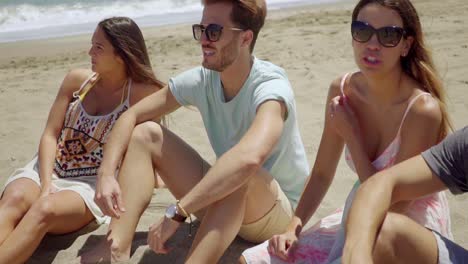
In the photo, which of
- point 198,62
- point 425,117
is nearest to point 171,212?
point 425,117

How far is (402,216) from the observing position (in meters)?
2.24

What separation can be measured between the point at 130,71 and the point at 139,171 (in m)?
0.87

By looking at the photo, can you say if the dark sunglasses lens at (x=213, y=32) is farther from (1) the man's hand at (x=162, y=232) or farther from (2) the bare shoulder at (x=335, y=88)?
(1) the man's hand at (x=162, y=232)

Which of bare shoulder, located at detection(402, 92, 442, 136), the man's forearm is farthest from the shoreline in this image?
bare shoulder, located at detection(402, 92, 442, 136)

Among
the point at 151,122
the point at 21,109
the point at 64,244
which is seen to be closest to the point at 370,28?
the point at 151,122

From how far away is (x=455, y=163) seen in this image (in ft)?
7.47

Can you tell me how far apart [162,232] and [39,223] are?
65 cm

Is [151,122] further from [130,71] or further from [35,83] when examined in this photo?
[35,83]

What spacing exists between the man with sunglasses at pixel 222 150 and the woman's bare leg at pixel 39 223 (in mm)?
298

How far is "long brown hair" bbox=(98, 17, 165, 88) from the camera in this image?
3.58 metres

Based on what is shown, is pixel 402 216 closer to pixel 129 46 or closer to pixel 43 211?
pixel 43 211

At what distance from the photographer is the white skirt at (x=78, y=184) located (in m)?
3.33

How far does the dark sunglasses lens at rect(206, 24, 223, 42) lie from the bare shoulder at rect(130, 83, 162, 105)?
751mm

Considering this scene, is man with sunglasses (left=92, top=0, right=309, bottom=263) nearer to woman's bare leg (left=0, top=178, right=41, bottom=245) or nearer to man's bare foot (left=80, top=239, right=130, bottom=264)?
man's bare foot (left=80, top=239, right=130, bottom=264)
